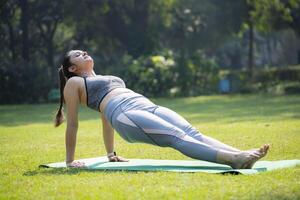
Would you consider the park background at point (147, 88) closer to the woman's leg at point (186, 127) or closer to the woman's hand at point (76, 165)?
the woman's hand at point (76, 165)

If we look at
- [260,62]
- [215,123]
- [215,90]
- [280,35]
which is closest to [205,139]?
[215,123]

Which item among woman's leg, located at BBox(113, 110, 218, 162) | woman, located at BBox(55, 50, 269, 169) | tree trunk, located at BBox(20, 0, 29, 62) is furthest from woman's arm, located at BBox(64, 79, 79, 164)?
tree trunk, located at BBox(20, 0, 29, 62)

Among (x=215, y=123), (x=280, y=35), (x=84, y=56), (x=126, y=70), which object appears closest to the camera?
(x=84, y=56)

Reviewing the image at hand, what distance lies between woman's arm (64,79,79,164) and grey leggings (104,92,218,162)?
346mm

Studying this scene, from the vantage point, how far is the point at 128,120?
21.9 ft

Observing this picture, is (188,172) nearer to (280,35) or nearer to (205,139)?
(205,139)

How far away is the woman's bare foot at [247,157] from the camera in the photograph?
6145 mm

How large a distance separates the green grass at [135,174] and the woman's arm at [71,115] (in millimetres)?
299

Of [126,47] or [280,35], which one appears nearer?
[126,47]

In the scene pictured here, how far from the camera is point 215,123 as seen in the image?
13.6 m

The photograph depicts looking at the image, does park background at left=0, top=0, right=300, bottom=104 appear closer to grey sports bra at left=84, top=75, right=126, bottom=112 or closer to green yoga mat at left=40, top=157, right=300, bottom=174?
grey sports bra at left=84, top=75, right=126, bottom=112

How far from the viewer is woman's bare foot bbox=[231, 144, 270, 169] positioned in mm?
6145

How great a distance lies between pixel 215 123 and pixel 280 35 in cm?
4675

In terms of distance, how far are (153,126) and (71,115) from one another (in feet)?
3.27
